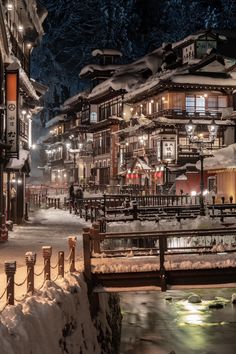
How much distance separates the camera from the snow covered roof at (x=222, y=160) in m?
41.6

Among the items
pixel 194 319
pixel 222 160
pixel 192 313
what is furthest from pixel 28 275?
pixel 222 160

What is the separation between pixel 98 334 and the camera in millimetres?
13727

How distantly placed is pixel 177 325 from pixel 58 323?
34.5 feet

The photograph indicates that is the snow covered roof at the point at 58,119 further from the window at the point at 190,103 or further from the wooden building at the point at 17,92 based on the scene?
the wooden building at the point at 17,92

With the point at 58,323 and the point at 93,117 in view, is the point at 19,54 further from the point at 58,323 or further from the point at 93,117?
the point at 93,117

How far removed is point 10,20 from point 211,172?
22.8 m

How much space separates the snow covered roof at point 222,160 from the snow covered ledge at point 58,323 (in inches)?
1084

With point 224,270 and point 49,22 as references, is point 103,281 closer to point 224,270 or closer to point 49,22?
point 224,270

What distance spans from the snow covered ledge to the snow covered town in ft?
0.12

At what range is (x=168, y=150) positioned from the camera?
160 ft

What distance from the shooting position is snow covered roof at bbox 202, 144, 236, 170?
4156 centimetres

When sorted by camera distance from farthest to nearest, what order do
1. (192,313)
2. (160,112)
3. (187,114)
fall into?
(160,112), (187,114), (192,313)

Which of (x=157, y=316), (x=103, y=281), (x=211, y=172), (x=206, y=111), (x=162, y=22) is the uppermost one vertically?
(x=162, y=22)

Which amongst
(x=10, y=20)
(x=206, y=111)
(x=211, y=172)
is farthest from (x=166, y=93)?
(x=10, y=20)
